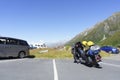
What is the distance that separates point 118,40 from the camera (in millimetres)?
143125

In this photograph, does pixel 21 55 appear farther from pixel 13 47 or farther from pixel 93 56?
pixel 93 56

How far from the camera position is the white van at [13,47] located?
24125mm

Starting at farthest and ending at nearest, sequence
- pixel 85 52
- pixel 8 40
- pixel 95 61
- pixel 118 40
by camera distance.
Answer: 1. pixel 118 40
2. pixel 8 40
3. pixel 85 52
4. pixel 95 61

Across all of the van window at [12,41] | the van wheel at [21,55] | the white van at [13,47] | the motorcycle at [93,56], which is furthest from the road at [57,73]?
the van wheel at [21,55]

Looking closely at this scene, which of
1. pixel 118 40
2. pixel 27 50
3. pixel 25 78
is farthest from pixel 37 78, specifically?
pixel 118 40

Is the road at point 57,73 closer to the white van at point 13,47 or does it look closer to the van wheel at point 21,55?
the white van at point 13,47

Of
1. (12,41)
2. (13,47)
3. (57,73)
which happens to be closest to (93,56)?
(57,73)

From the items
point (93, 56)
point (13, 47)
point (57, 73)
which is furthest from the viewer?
point (13, 47)

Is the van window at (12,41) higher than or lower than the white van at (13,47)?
higher

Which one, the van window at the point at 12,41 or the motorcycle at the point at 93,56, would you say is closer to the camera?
the motorcycle at the point at 93,56

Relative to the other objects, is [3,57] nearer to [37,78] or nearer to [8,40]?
[8,40]

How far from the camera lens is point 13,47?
81.6 feet

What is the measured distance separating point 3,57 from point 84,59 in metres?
9.14

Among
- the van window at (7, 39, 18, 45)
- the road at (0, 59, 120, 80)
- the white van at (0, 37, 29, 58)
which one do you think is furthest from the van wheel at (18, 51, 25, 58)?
the road at (0, 59, 120, 80)
